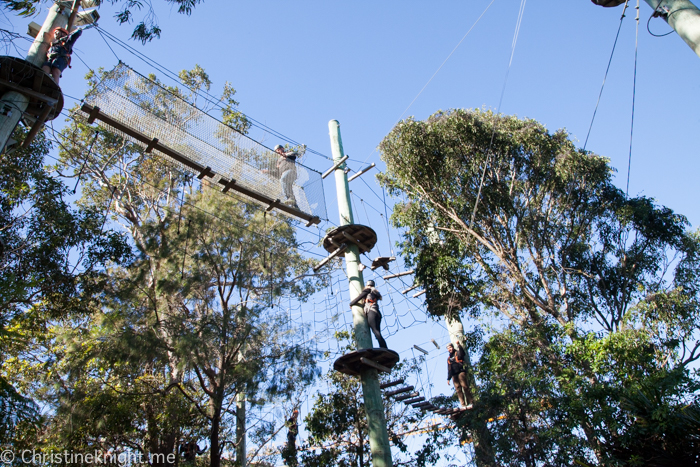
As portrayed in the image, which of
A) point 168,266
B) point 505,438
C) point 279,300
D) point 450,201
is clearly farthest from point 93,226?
point 505,438

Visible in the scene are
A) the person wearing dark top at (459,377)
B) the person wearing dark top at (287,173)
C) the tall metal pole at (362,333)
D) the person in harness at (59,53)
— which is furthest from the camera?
the person wearing dark top at (459,377)

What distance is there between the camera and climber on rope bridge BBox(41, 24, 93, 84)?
459 cm

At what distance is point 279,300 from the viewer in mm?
9219

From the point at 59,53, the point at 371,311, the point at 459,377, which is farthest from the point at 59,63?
the point at 459,377

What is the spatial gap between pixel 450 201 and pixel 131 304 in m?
5.74

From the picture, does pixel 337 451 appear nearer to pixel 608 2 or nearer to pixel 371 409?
pixel 371 409

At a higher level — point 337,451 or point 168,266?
point 168,266

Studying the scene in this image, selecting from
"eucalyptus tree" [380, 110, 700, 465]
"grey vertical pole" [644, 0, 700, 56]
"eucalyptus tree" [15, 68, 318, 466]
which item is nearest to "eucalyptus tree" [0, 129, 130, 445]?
"eucalyptus tree" [15, 68, 318, 466]

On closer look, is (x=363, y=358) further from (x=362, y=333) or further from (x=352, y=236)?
(x=352, y=236)

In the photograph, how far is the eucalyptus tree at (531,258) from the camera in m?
6.56

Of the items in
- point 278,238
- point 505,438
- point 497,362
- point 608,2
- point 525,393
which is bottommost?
point 505,438

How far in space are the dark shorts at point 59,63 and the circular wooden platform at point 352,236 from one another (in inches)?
135

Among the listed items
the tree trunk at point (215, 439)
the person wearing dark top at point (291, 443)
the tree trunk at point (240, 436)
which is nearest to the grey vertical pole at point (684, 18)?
the tree trunk at point (215, 439)

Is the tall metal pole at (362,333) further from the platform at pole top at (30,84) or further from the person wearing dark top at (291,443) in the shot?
the platform at pole top at (30,84)
